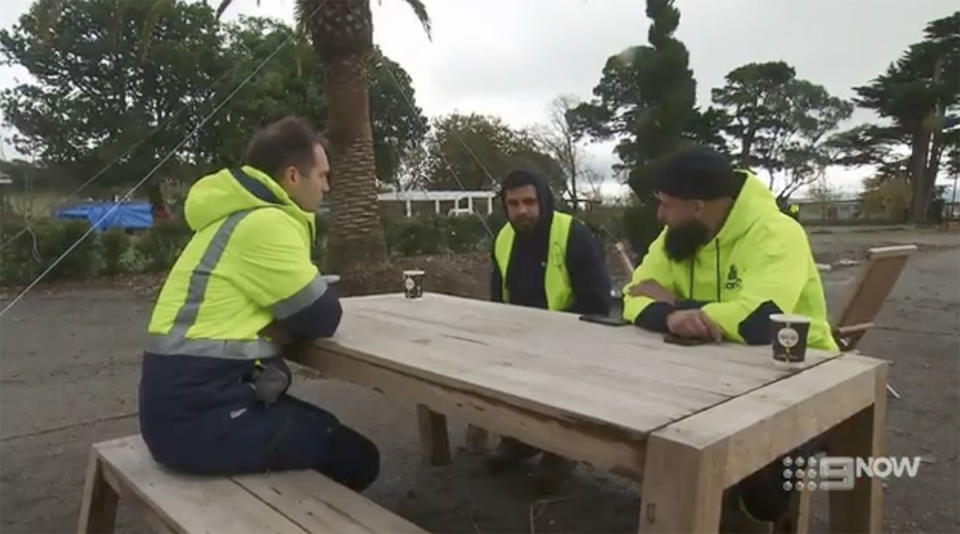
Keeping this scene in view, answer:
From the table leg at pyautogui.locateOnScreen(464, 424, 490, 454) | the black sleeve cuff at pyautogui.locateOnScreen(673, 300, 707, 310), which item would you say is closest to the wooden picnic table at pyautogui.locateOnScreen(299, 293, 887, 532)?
the black sleeve cuff at pyautogui.locateOnScreen(673, 300, 707, 310)

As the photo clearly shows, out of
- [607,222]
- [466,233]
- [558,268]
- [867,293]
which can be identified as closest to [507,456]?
[558,268]

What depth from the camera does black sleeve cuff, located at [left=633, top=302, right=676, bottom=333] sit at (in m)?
2.37

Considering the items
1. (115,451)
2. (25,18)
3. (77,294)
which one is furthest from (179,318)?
(25,18)

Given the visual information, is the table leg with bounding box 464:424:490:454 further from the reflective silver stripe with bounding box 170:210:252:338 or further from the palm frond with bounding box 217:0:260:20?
the palm frond with bounding box 217:0:260:20

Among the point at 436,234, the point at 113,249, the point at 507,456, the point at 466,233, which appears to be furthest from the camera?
the point at 466,233

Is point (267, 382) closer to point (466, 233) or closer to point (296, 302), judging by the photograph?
point (296, 302)

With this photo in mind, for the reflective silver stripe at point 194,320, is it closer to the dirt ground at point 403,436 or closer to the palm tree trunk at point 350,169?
the dirt ground at point 403,436

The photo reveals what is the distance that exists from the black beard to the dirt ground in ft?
3.43

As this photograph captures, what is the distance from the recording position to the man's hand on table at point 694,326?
2.17m

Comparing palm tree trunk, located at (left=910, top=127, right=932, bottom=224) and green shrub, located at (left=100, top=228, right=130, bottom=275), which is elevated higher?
palm tree trunk, located at (left=910, top=127, right=932, bottom=224)

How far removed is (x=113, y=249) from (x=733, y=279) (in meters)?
11.8

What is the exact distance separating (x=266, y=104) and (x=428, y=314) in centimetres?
2106

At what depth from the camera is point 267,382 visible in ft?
7.07

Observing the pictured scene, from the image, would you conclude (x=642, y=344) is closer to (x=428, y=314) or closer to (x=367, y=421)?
(x=428, y=314)
